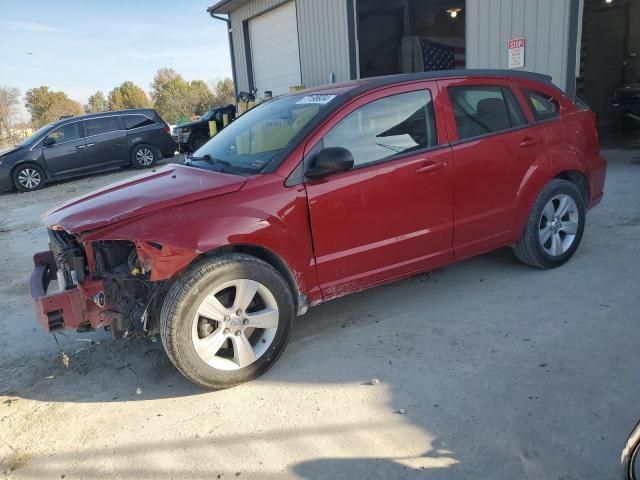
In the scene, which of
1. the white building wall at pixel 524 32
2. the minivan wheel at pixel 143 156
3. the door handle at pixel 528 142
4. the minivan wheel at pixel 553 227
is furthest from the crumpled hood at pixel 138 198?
the minivan wheel at pixel 143 156

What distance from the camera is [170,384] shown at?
3.28 m

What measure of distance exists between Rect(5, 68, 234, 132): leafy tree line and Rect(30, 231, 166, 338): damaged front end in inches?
1957

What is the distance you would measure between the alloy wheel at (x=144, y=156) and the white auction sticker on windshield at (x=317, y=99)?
36.4 ft

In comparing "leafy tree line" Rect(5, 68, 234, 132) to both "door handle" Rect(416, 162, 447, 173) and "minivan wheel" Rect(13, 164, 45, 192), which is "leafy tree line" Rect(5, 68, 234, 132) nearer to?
"minivan wheel" Rect(13, 164, 45, 192)

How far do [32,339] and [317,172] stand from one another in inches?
102

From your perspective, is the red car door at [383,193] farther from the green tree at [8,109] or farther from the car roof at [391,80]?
the green tree at [8,109]

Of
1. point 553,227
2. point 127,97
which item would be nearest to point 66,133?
point 553,227

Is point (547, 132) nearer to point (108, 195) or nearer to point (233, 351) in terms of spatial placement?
point (233, 351)

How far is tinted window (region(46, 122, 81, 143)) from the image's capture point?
12758 mm

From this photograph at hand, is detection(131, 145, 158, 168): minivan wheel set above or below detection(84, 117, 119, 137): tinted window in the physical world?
below

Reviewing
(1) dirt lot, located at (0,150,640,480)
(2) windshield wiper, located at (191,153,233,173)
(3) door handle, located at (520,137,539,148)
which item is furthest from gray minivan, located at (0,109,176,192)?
(3) door handle, located at (520,137,539,148)

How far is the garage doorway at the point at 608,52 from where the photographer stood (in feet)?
49.8

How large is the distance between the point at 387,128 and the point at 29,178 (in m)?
11.5

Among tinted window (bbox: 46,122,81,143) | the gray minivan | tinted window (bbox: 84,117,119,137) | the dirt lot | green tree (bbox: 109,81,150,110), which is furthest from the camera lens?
green tree (bbox: 109,81,150,110)
